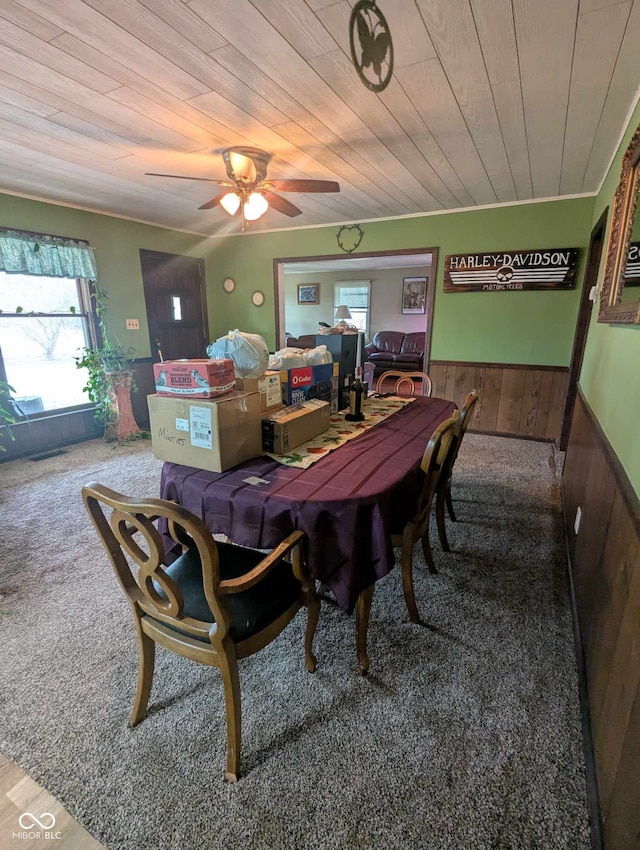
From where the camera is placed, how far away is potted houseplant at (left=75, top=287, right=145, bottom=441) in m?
4.21

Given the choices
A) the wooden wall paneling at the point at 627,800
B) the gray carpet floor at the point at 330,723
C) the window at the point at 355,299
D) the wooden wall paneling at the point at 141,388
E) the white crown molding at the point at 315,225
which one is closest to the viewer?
the wooden wall paneling at the point at 627,800

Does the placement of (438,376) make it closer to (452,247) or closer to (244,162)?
(452,247)

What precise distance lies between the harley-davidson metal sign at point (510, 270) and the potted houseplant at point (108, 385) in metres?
3.69

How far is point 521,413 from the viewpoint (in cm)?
423

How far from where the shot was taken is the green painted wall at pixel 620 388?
122 cm

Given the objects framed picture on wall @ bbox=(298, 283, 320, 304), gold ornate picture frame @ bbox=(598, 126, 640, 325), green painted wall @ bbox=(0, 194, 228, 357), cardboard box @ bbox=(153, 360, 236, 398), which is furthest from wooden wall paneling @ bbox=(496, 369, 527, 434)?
framed picture on wall @ bbox=(298, 283, 320, 304)

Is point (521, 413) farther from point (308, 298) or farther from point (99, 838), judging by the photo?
point (308, 298)

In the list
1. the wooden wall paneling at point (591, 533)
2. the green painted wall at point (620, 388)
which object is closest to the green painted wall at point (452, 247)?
the green painted wall at point (620, 388)

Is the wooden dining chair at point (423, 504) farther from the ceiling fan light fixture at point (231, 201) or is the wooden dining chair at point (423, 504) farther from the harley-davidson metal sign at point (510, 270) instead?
the harley-davidson metal sign at point (510, 270)

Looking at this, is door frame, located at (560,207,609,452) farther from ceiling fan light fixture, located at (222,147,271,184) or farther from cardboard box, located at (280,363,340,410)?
ceiling fan light fixture, located at (222,147,271,184)

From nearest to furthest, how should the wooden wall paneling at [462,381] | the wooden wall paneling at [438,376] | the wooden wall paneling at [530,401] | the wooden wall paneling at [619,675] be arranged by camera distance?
the wooden wall paneling at [619,675] → the wooden wall paneling at [530,401] → the wooden wall paneling at [462,381] → the wooden wall paneling at [438,376]

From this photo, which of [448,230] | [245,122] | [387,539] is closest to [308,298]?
[448,230]

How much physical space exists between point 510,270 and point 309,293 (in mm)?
6323

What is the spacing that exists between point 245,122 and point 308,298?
7640mm
